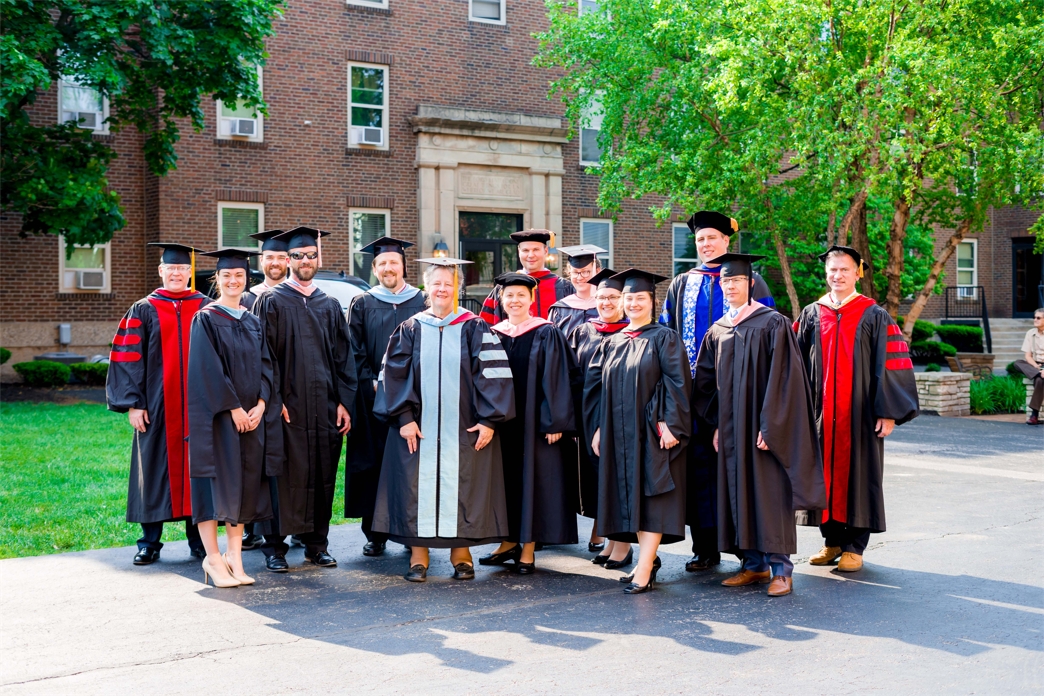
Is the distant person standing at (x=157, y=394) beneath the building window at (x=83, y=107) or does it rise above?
beneath

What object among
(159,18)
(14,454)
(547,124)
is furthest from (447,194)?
(14,454)

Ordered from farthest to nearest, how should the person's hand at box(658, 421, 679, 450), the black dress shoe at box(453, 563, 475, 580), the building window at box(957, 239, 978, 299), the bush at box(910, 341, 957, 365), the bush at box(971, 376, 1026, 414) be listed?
the building window at box(957, 239, 978, 299) → the bush at box(910, 341, 957, 365) → the bush at box(971, 376, 1026, 414) → the black dress shoe at box(453, 563, 475, 580) → the person's hand at box(658, 421, 679, 450)

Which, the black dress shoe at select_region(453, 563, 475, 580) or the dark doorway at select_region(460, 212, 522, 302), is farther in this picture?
the dark doorway at select_region(460, 212, 522, 302)

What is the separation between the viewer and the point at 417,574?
656 cm

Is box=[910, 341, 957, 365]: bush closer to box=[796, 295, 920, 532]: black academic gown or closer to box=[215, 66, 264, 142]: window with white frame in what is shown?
box=[215, 66, 264, 142]: window with white frame

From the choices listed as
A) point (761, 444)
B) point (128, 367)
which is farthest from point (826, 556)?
point (128, 367)

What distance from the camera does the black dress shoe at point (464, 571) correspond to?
661 centimetres

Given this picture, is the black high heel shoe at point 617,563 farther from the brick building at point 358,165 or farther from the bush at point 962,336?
the bush at point 962,336

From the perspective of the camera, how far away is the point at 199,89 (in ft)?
60.2

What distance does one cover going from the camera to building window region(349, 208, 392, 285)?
868 inches

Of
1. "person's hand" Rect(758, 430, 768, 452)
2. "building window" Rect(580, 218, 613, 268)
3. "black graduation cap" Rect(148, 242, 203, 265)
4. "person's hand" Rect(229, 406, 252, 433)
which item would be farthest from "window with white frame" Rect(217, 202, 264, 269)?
"person's hand" Rect(758, 430, 768, 452)

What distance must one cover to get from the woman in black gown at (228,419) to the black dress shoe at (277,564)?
26 centimetres

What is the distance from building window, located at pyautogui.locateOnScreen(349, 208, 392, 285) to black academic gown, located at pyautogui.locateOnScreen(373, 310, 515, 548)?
15.6 metres

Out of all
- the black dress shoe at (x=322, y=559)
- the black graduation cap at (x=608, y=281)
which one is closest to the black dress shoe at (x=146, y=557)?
the black dress shoe at (x=322, y=559)
